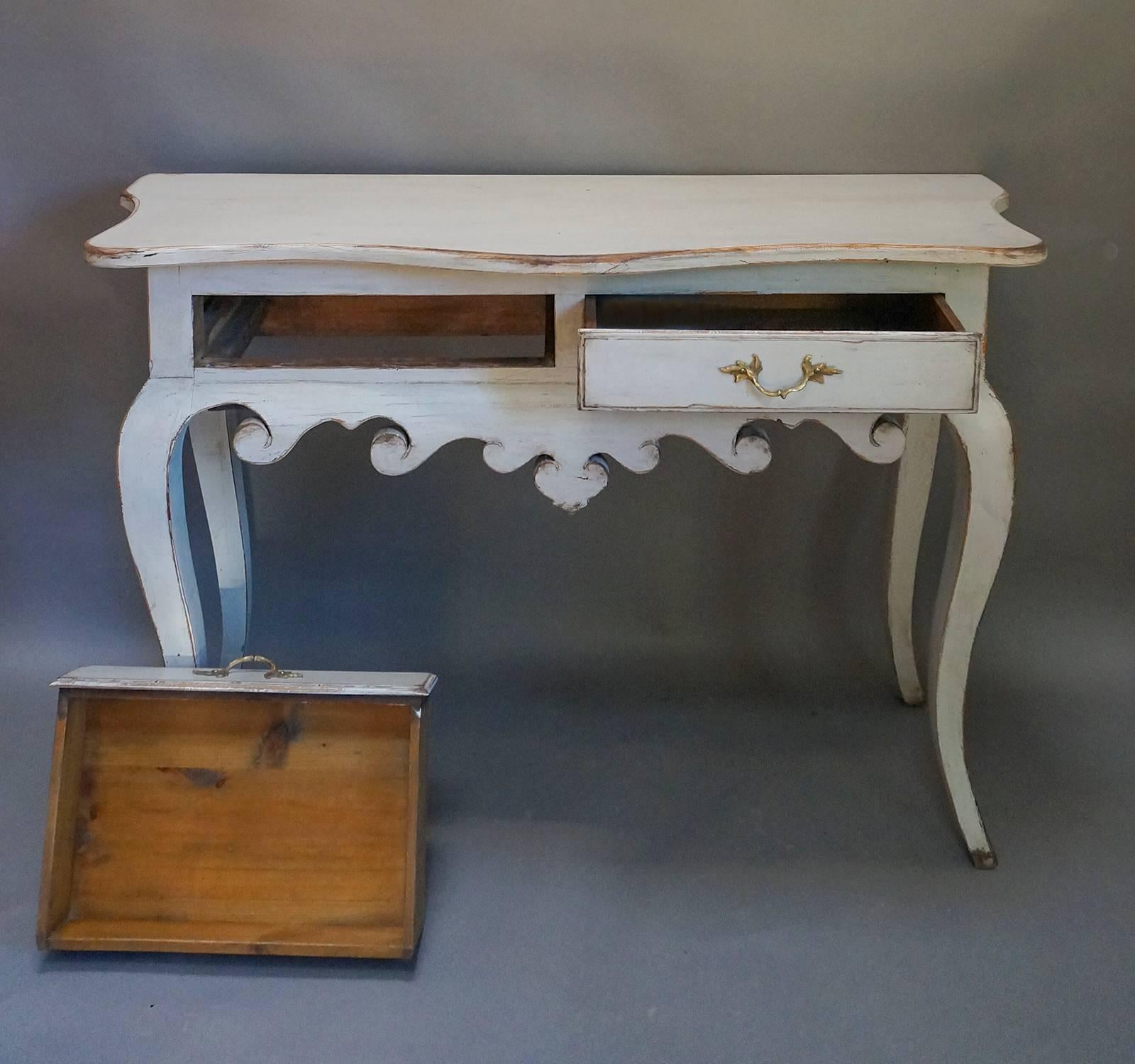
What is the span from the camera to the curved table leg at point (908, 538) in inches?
66.1

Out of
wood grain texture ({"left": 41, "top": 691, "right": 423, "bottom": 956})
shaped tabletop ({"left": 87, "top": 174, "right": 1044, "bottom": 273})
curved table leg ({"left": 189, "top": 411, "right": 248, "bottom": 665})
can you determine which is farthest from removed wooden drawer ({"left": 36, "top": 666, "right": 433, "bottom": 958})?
shaped tabletop ({"left": 87, "top": 174, "right": 1044, "bottom": 273})

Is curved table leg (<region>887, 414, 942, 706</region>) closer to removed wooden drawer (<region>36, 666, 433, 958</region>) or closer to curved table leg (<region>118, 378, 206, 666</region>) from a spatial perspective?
removed wooden drawer (<region>36, 666, 433, 958</region>)

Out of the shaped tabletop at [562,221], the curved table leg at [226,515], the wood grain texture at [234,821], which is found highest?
the shaped tabletop at [562,221]

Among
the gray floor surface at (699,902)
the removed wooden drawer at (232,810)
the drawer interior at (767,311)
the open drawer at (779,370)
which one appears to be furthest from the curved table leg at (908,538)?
the removed wooden drawer at (232,810)

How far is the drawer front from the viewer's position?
1.17 meters

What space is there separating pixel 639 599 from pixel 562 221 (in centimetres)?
72

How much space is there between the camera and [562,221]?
1356 mm

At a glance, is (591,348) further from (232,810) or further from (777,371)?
(232,810)

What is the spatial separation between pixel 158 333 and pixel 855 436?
2.37 feet

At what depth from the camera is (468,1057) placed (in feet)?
3.93

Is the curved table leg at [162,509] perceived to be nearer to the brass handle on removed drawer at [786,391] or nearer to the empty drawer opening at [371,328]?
the empty drawer opening at [371,328]

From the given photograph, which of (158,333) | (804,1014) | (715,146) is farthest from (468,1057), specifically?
(715,146)

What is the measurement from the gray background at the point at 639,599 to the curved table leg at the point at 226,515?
13 cm

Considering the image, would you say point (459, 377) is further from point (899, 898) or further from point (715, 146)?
point (899, 898)
